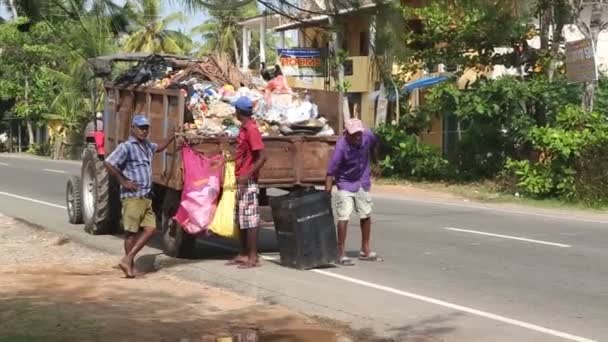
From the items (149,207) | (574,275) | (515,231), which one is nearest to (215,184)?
(149,207)

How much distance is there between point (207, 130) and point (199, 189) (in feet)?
2.83

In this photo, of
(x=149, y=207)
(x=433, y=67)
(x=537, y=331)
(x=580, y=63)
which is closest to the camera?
(x=537, y=331)

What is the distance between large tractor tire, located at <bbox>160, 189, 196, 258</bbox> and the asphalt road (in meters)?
0.18

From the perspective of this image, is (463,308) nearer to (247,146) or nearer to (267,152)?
(247,146)

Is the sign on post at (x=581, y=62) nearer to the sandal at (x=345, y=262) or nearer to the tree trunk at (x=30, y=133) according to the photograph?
the sandal at (x=345, y=262)

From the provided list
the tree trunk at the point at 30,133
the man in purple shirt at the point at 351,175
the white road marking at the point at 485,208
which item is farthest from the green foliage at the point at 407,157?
the tree trunk at the point at 30,133

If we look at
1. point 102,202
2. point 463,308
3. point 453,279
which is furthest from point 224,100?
point 463,308

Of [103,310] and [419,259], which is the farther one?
[419,259]

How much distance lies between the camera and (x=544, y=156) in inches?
773

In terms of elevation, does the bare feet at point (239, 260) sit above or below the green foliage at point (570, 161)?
below

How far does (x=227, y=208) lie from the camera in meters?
9.90

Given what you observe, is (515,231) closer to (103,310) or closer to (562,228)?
(562,228)

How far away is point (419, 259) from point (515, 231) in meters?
3.58

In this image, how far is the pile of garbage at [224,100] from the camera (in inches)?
416
